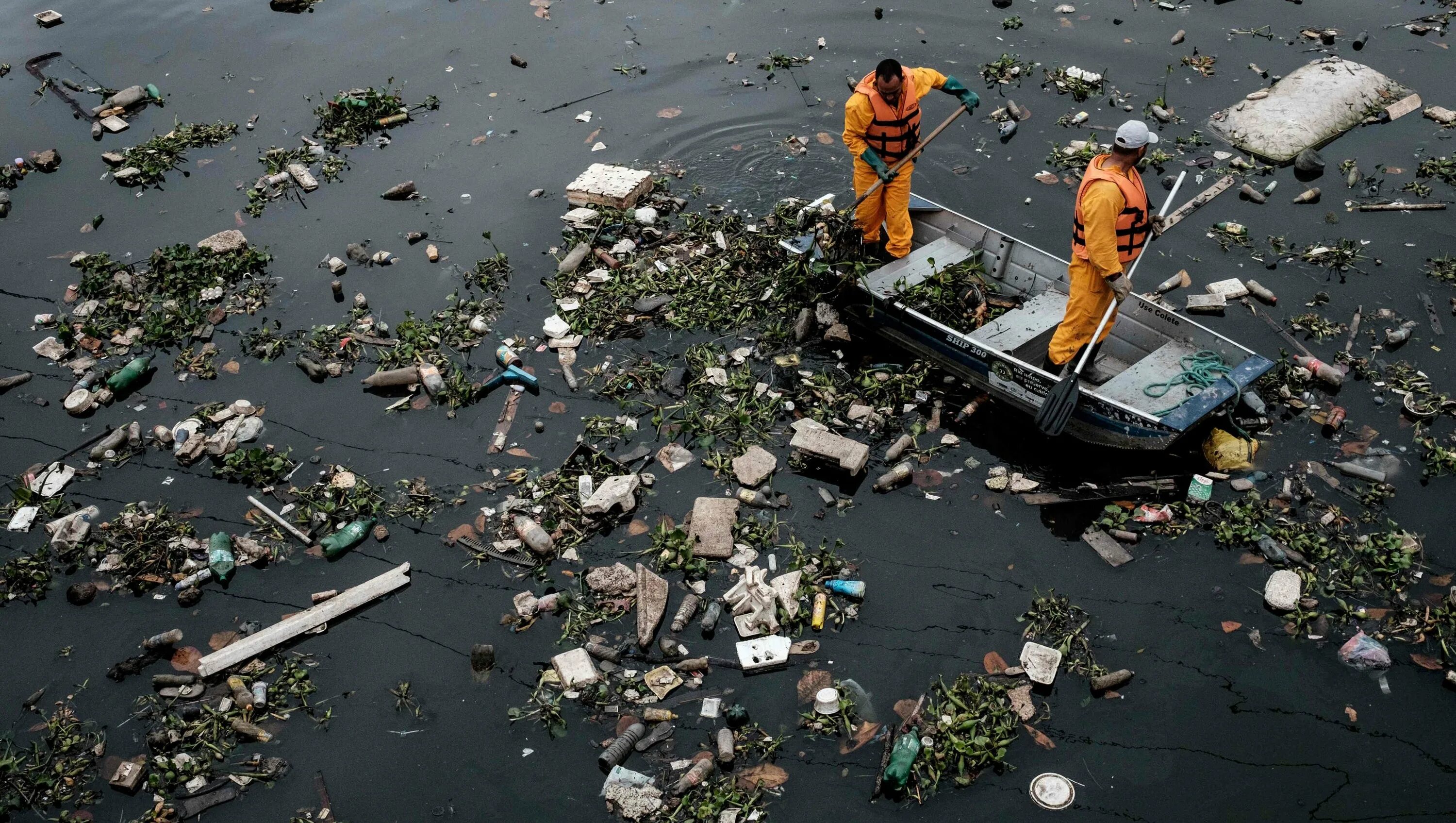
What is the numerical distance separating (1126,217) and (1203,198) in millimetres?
4289

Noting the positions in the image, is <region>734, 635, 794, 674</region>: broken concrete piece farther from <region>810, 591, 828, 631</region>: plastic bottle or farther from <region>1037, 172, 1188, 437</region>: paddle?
<region>1037, 172, 1188, 437</region>: paddle

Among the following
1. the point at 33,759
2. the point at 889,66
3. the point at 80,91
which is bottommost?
the point at 33,759

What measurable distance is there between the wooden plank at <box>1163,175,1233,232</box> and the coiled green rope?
115 inches

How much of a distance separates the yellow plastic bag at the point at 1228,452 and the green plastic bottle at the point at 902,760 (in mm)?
3764

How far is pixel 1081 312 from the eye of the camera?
7820mm

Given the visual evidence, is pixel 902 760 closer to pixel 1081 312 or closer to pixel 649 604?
pixel 649 604

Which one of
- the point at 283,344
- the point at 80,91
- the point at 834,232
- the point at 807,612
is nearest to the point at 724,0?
the point at 834,232

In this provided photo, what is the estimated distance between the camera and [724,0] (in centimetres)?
1503

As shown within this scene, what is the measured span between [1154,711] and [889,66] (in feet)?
19.0

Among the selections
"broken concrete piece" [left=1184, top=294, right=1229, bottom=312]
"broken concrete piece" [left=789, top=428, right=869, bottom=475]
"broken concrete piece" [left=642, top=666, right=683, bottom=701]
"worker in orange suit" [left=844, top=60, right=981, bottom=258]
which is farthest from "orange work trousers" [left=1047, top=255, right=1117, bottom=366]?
"broken concrete piece" [left=642, top=666, right=683, bottom=701]

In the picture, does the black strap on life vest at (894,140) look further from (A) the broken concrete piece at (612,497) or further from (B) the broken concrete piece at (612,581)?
(B) the broken concrete piece at (612,581)

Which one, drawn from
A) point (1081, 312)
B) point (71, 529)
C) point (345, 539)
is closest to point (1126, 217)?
point (1081, 312)

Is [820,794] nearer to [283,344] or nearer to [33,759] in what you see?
[33,759]

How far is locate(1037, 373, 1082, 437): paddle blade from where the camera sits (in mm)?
7664
